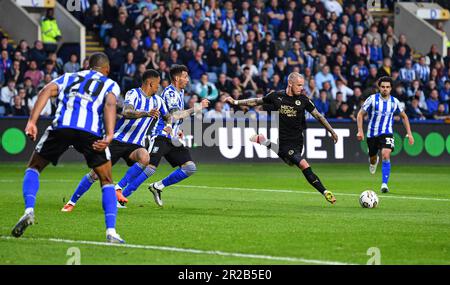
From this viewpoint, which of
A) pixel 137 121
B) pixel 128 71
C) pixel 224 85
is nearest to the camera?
pixel 137 121

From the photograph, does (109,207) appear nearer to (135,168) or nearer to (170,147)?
(135,168)

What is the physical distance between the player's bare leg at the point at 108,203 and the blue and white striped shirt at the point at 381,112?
10276mm

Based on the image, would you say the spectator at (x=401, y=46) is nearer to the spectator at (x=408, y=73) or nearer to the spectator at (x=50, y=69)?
the spectator at (x=408, y=73)

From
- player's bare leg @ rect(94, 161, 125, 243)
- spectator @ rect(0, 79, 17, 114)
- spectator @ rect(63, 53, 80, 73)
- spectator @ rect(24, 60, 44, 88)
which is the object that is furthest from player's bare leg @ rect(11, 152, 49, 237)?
spectator @ rect(63, 53, 80, 73)

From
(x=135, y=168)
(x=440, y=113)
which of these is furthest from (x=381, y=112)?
(x=440, y=113)

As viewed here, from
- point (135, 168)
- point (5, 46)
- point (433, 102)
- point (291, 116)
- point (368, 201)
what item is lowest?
point (368, 201)

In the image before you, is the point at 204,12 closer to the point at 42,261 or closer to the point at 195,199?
the point at 195,199

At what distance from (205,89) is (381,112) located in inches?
372

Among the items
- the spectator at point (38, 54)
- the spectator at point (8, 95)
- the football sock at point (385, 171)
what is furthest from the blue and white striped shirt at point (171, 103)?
the spectator at point (38, 54)

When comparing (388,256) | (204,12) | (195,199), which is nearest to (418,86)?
(204,12)

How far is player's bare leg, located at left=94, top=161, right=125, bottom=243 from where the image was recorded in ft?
34.2

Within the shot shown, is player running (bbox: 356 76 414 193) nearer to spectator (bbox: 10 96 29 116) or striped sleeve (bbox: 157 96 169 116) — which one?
striped sleeve (bbox: 157 96 169 116)

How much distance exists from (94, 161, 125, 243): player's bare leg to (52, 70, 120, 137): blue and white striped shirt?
1.31 feet

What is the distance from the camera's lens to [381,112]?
19906 millimetres
